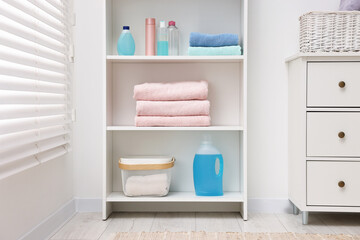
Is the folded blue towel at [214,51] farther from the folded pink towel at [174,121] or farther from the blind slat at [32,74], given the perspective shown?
the blind slat at [32,74]

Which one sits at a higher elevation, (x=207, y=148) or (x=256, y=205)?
(x=207, y=148)

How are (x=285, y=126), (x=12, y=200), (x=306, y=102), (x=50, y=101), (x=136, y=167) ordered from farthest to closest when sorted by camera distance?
(x=285, y=126) < (x=136, y=167) < (x=306, y=102) < (x=50, y=101) < (x=12, y=200)

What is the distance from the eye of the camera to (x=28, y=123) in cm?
136

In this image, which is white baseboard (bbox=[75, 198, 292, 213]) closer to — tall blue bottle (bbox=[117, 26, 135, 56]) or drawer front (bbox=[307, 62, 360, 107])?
drawer front (bbox=[307, 62, 360, 107])

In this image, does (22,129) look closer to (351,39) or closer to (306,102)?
(306,102)

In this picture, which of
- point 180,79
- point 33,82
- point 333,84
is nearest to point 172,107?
point 180,79

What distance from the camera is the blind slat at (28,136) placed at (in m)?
1.21

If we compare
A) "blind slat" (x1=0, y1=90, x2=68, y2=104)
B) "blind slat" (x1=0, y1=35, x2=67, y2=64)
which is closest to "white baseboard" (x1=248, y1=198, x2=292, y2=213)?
"blind slat" (x1=0, y1=90, x2=68, y2=104)

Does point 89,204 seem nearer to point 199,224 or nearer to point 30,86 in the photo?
point 199,224

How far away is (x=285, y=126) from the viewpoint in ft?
6.34

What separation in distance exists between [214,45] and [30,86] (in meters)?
0.85

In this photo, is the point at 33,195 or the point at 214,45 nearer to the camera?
the point at 33,195

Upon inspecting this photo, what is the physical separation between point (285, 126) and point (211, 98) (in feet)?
1.34

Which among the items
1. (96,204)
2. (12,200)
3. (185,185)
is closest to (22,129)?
(12,200)
